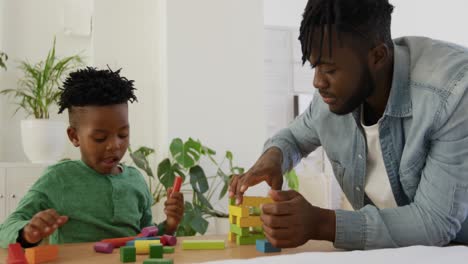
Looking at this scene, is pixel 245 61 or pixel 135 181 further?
pixel 245 61

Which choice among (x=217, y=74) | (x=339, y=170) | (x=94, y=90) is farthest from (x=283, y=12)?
(x=339, y=170)

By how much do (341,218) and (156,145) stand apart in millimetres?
2625

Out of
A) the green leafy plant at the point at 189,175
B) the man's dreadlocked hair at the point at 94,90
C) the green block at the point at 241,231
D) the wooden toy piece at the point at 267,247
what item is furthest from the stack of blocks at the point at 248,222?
the green leafy plant at the point at 189,175

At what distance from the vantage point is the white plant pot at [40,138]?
298cm

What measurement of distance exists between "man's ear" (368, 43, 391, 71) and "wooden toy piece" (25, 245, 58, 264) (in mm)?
809

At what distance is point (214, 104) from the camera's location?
11.2 feet

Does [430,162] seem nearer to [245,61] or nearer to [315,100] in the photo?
[315,100]

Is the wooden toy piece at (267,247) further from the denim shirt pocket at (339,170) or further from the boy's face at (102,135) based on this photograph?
the boy's face at (102,135)

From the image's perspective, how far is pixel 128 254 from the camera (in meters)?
0.90

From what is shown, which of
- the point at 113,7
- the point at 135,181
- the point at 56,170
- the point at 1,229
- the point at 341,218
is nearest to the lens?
the point at 341,218

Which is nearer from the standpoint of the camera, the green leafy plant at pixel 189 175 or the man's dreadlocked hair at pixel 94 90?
the man's dreadlocked hair at pixel 94 90

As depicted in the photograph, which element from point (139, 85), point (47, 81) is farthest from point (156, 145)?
point (47, 81)

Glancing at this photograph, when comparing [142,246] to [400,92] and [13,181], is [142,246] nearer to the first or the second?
[400,92]

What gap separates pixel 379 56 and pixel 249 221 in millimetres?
501
